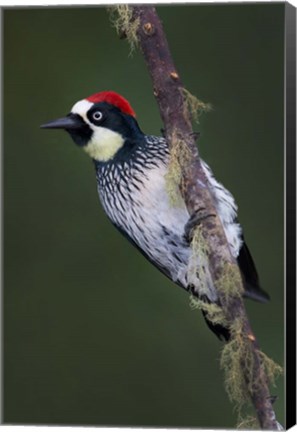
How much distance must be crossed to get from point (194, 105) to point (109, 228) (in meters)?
0.67

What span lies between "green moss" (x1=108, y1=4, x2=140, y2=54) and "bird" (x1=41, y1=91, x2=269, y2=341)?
0.25 meters

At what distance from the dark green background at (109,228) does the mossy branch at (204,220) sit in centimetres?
18

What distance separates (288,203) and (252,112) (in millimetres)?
378

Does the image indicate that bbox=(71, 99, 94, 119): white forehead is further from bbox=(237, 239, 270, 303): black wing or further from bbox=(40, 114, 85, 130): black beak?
bbox=(237, 239, 270, 303): black wing

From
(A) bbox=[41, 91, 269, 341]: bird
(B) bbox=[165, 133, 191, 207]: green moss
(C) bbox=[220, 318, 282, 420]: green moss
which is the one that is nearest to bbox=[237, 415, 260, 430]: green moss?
(C) bbox=[220, 318, 282, 420]: green moss

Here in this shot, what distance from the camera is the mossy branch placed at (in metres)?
3.61

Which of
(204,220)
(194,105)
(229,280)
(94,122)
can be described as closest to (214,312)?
(229,280)

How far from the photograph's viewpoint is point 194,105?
3771 millimetres

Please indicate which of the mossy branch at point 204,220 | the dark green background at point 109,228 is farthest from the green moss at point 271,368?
the dark green background at point 109,228

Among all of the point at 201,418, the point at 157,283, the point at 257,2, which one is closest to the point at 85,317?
the point at 157,283

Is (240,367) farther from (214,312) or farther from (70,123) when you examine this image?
(70,123)

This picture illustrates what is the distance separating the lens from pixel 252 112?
392 centimetres

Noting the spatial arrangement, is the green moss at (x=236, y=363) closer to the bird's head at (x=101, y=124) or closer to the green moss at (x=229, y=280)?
the green moss at (x=229, y=280)

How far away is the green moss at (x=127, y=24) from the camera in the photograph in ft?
12.2
